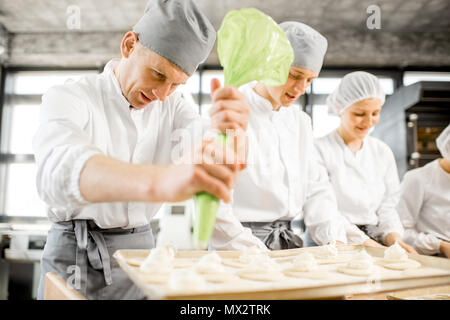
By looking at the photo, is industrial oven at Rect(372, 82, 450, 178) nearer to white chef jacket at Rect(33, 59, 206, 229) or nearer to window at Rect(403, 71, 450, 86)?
window at Rect(403, 71, 450, 86)

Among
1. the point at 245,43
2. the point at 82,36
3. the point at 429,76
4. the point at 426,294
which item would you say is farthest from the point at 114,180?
the point at 429,76

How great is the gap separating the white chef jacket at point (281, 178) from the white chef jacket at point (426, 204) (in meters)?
0.76

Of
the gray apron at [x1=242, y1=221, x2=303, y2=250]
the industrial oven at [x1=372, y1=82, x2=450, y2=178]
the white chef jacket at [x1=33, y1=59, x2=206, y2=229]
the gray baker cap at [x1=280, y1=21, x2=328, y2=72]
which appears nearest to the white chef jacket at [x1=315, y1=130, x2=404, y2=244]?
the gray apron at [x1=242, y1=221, x2=303, y2=250]

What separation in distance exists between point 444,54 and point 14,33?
6.49ft

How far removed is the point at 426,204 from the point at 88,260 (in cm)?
189

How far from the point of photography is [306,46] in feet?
4.72

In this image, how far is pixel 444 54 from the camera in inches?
75.2

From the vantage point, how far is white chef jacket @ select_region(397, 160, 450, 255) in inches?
82.0

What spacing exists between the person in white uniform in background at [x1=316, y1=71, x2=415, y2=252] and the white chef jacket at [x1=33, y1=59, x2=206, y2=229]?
1093 millimetres

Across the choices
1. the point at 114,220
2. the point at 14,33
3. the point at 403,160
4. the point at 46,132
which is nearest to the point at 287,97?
the point at 114,220

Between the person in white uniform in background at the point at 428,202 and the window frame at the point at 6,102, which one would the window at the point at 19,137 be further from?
the person in white uniform in background at the point at 428,202

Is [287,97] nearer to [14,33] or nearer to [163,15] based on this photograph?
[163,15]

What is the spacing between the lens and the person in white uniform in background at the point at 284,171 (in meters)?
1.45

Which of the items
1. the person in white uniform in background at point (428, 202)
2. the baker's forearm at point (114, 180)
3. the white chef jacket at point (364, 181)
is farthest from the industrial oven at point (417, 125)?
the baker's forearm at point (114, 180)
